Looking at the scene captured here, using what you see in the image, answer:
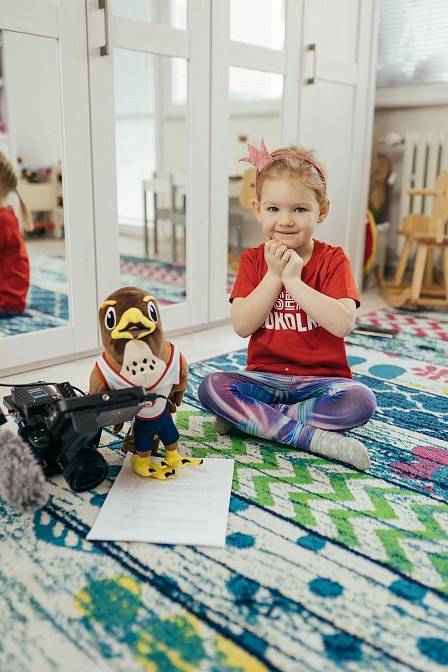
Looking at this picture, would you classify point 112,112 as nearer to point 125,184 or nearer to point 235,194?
point 125,184

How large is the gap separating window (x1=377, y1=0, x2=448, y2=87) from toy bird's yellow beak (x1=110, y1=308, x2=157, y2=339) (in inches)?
95.6

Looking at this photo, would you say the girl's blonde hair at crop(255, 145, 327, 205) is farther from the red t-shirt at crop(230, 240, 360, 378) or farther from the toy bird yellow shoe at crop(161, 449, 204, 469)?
the toy bird yellow shoe at crop(161, 449, 204, 469)

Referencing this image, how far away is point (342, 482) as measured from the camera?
3.52 feet

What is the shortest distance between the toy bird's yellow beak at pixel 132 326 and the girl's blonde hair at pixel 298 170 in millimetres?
405

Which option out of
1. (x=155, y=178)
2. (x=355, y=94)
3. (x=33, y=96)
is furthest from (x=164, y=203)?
(x=355, y=94)

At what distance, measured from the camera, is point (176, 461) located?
1093 millimetres

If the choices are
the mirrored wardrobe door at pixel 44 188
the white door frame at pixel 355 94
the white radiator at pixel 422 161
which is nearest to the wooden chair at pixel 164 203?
the mirrored wardrobe door at pixel 44 188

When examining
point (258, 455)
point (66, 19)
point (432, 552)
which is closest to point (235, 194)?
point (66, 19)

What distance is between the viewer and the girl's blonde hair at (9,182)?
1731mm

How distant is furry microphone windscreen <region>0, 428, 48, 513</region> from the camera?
868 millimetres

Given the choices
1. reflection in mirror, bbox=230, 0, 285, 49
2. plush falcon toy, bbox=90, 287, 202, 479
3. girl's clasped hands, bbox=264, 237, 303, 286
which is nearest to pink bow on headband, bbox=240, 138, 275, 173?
girl's clasped hands, bbox=264, 237, 303, 286

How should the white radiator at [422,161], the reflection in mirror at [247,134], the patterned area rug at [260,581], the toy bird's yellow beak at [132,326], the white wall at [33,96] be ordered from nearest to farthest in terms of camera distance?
the patterned area rug at [260,581]
the toy bird's yellow beak at [132,326]
the white wall at [33,96]
the reflection in mirror at [247,134]
the white radiator at [422,161]

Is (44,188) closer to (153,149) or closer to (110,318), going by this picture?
(153,149)

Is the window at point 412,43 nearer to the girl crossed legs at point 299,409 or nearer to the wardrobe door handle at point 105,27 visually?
the wardrobe door handle at point 105,27
